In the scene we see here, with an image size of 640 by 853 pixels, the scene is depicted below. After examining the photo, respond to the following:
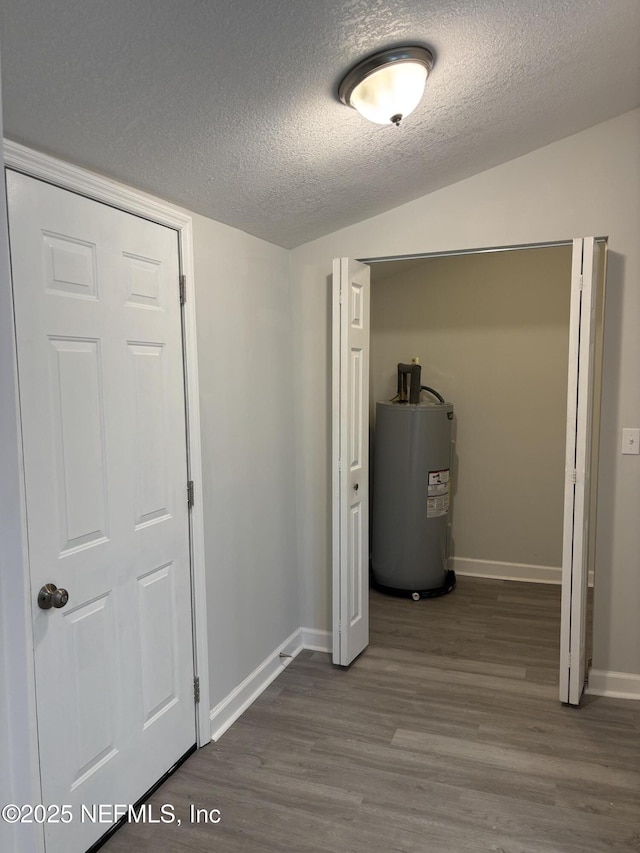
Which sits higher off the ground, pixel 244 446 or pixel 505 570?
pixel 244 446

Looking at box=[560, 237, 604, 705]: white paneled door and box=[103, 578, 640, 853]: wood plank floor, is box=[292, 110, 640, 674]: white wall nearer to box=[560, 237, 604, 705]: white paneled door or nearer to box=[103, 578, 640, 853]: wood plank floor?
box=[560, 237, 604, 705]: white paneled door

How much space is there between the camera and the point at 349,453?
9.89 feet

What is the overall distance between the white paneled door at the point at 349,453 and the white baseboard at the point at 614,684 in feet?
3.80

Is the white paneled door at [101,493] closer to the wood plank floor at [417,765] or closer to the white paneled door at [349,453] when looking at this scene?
the wood plank floor at [417,765]

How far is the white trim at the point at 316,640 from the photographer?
10.9 feet

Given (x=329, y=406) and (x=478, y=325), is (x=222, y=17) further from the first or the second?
(x=478, y=325)

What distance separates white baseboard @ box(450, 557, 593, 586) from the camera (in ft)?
14.3

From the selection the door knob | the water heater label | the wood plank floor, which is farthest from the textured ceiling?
the wood plank floor

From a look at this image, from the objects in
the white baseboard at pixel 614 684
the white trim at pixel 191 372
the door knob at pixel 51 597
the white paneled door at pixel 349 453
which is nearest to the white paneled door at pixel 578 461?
the white baseboard at pixel 614 684

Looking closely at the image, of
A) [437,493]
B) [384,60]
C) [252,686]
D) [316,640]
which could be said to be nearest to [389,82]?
[384,60]

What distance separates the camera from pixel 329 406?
3.20 metres

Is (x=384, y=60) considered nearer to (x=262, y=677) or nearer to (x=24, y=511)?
(x=24, y=511)

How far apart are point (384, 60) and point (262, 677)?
261cm

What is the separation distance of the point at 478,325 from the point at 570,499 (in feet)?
6.77
